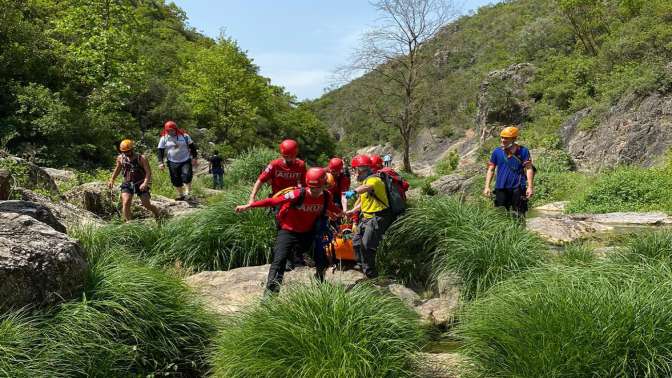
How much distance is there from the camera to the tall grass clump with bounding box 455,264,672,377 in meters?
→ 3.10

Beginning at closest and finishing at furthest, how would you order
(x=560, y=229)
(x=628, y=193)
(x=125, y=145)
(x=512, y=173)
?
(x=512, y=173)
(x=125, y=145)
(x=560, y=229)
(x=628, y=193)

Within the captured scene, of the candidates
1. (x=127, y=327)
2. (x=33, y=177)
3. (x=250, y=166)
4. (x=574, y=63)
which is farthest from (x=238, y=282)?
(x=574, y=63)

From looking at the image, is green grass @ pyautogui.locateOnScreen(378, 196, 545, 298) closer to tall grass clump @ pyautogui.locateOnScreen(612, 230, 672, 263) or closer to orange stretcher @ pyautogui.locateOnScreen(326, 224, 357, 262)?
orange stretcher @ pyautogui.locateOnScreen(326, 224, 357, 262)

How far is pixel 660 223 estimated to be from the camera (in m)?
9.84

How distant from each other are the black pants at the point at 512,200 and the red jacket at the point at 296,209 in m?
2.76

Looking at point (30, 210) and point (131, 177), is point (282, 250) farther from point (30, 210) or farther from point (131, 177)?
point (131, 177)

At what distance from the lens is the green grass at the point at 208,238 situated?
664 centimetres

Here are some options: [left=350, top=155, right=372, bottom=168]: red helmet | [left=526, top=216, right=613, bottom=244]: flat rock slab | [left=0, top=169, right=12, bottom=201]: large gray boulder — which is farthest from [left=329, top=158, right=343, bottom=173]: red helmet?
[left=0, top=169, right=12, bottom=201]: large gray boulder

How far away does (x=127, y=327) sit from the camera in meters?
Answer: 4.05

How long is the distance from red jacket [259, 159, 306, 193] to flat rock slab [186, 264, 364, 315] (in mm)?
1069

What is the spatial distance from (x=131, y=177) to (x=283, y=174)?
284 cm

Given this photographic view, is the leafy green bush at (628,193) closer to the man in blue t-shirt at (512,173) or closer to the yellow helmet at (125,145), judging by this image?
the man in blue t-shirt at (512,173)

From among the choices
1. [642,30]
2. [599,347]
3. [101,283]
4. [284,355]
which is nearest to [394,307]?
[284,355]

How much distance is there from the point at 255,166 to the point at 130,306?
11183 millimetres
